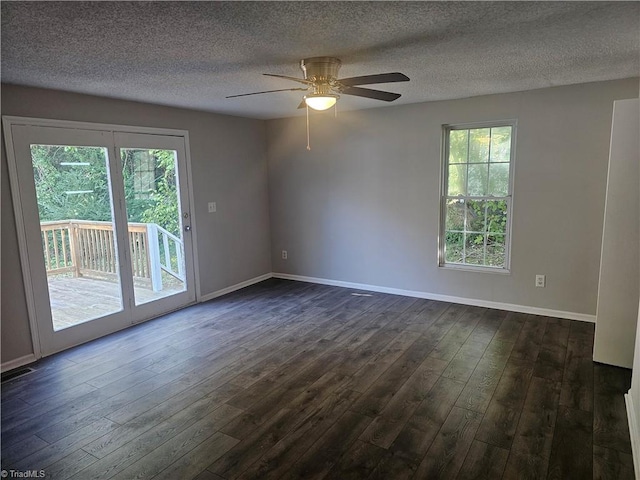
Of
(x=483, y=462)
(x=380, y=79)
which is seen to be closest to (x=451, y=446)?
(x=483, y=462)

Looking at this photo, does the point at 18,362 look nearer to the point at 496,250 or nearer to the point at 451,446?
the point at 451,446

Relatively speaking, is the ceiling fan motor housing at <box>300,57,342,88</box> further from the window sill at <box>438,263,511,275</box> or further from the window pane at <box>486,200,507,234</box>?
the window sill at <box>438,263,511,275</box>

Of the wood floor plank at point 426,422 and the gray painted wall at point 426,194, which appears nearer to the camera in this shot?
the wood floor plank at point 426,422

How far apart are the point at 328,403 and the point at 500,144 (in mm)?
3237

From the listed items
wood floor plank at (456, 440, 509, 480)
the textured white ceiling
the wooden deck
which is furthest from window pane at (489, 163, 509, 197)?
the wooden deck

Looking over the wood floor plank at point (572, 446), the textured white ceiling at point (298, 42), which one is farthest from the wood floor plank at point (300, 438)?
the textured white ceiling at point (298, 42)

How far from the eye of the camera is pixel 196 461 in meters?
2.18

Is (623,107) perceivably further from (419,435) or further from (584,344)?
(419,435)

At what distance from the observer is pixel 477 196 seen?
14.7 feet

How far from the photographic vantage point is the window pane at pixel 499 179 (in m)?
4.29

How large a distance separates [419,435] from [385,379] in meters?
0.67

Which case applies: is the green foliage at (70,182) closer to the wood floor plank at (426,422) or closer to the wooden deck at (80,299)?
the wooden deck at (80,299)

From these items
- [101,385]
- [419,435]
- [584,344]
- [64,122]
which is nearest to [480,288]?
[584,344]

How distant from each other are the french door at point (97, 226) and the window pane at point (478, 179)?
3257 mm
